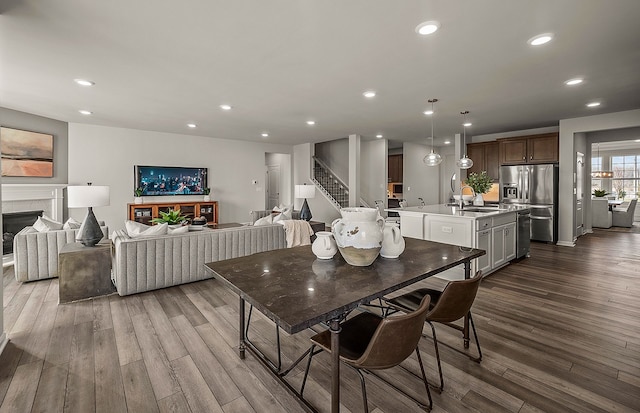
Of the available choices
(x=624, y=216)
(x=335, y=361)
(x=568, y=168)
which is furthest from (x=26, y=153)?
(x=624, y=216)

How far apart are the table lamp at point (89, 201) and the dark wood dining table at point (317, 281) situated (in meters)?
2.28

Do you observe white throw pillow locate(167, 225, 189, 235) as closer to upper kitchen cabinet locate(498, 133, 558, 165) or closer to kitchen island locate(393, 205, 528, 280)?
kitchen island locate(393, 205, 528, 280)

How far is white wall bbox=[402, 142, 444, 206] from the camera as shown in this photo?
9602 mm

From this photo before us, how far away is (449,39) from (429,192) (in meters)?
7.97

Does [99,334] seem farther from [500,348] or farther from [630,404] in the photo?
[630,404]

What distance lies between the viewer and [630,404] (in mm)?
1762

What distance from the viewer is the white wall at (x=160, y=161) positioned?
250 inches

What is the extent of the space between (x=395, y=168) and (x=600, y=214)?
5820 mm

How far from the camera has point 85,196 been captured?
10.7ft

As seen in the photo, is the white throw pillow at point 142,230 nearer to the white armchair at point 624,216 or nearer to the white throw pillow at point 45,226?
the white throw pillow at point 45,226

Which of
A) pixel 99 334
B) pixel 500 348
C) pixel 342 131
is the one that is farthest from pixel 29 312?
pixel 342 131

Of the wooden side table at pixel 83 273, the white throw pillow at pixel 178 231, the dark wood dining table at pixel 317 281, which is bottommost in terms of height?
the wooden side table at pixel 83 273

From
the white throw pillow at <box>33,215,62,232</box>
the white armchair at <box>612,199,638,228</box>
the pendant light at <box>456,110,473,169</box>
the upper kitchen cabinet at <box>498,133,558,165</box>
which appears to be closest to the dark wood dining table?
the white throw pillow at <box>33,215,62,232</box>

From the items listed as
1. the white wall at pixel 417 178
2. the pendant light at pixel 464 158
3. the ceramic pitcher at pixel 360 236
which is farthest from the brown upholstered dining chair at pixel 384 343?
the white wall at pixel 417 178
